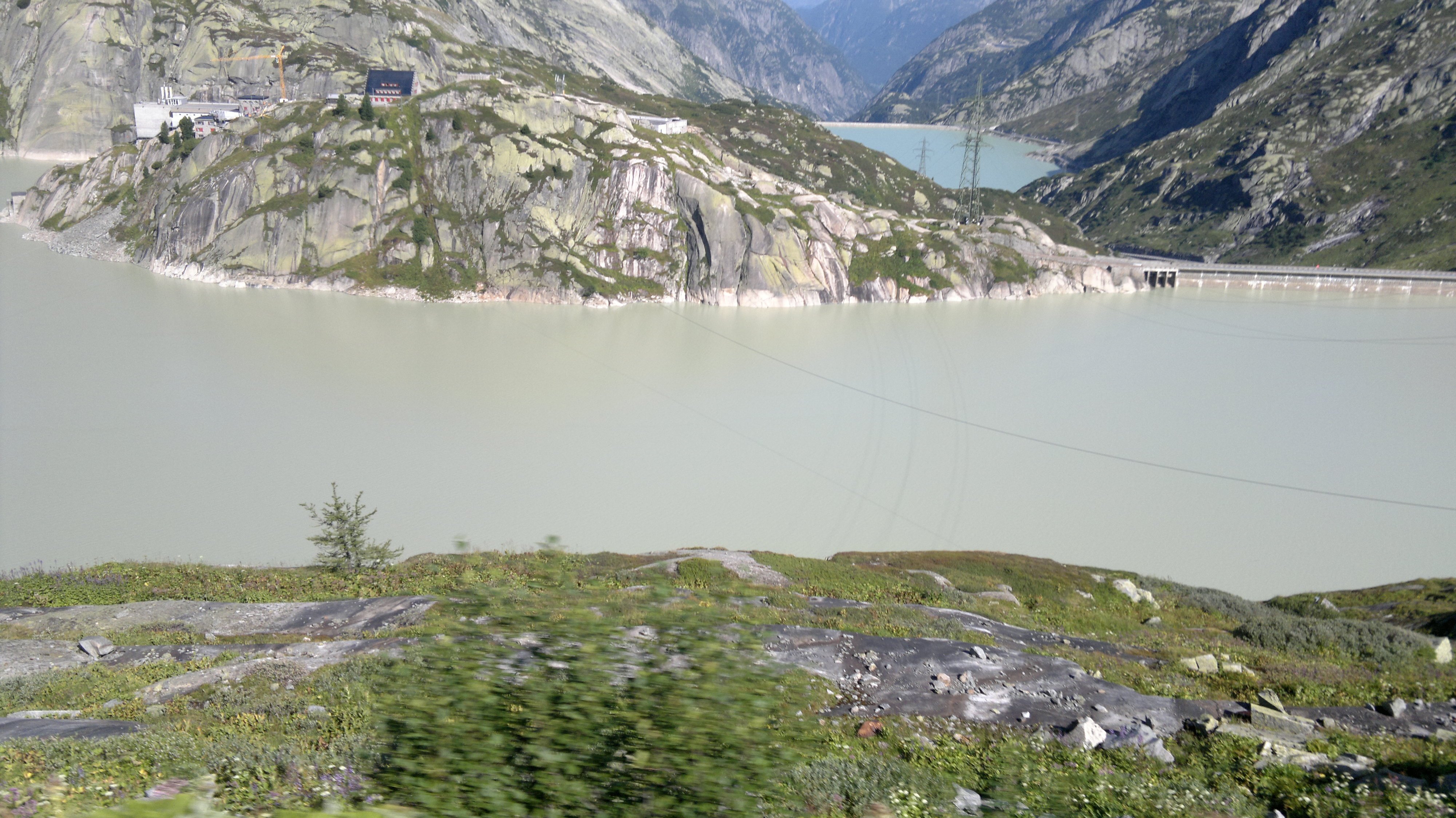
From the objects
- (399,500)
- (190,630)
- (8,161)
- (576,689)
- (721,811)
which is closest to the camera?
(721,811)

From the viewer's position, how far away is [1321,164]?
133 metres

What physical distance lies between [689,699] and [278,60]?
15143 centimetres

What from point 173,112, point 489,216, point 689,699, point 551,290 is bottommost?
point 689,699

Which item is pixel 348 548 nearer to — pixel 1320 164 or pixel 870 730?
pixel 870 730

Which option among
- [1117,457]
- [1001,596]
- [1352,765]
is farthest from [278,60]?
[1352,765]

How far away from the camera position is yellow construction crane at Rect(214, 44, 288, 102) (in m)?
118

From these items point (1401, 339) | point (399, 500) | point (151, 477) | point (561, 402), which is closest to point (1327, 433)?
point (1401, 339)

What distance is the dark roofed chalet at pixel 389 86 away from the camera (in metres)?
95.9

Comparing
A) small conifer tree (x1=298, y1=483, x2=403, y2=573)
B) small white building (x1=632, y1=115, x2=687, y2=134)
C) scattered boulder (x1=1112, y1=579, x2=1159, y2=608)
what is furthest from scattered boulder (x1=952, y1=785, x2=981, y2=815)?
small white building (x1=632, y1=115, x2=687, y2=134)

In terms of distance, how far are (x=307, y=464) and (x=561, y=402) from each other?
1447 centimetres

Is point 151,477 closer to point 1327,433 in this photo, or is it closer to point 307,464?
point 307,464

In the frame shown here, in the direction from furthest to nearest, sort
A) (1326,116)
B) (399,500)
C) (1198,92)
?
1. (1198,92)
2. (1326,116)
3. (399,500)

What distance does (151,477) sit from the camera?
1207 inches

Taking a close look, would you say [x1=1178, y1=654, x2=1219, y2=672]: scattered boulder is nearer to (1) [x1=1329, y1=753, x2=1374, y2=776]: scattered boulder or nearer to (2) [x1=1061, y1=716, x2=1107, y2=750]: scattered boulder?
(1) [x1=1329, y1=753, x2=1374, y2=776]: scattered boulder
